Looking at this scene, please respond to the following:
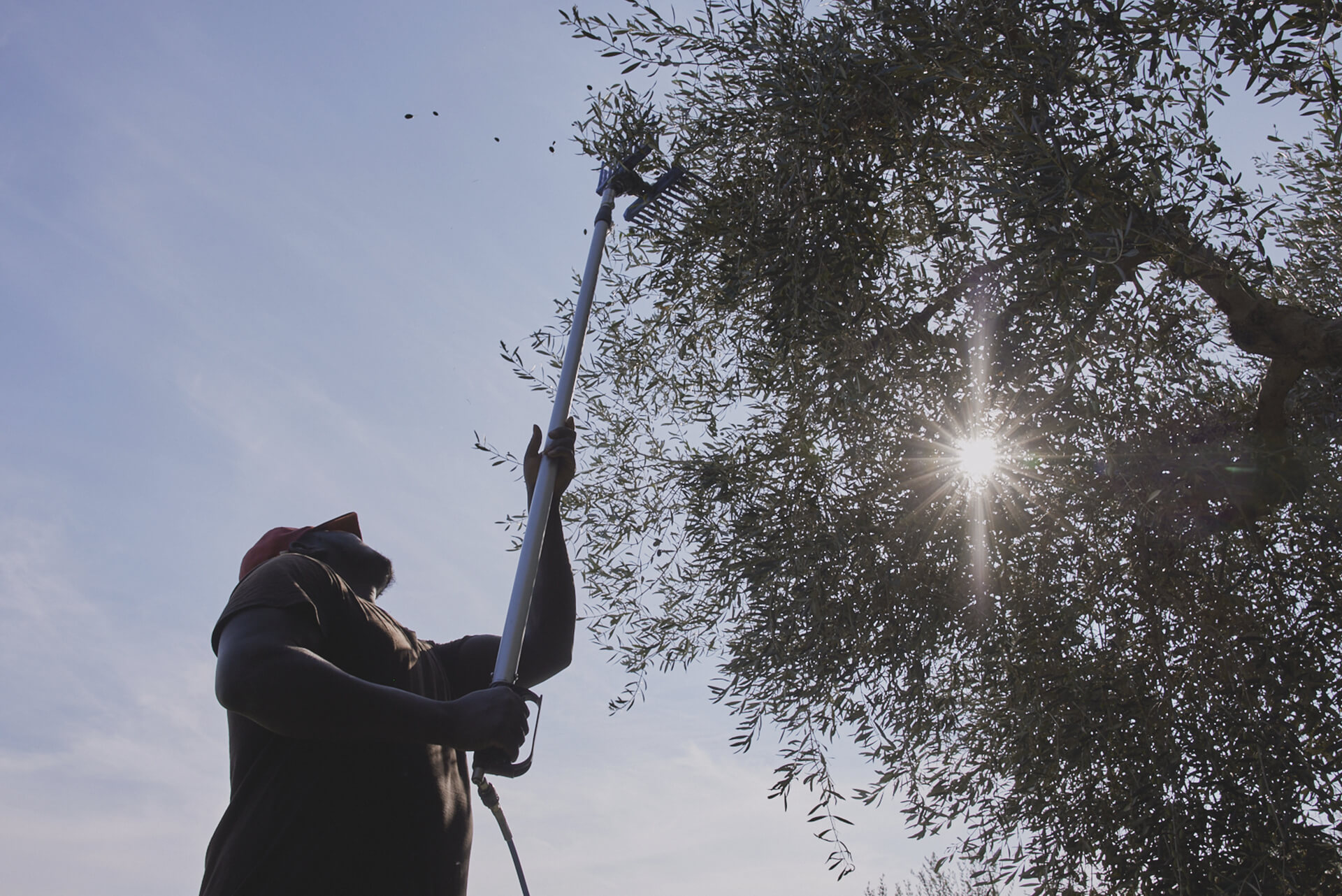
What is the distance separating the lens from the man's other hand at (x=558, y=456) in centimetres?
346

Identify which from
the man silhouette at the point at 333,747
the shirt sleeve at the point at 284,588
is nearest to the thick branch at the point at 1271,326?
the man silhouette at the point at 333,747

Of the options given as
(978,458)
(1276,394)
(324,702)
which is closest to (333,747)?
(324,702)

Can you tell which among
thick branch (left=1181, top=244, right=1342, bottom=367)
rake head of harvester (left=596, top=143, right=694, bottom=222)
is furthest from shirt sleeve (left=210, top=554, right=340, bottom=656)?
thick branch (left=1181, top=244, right=1342, bottom=367)

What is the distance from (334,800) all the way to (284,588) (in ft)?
2.12

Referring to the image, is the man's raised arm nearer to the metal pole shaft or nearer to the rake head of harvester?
the metal pole shaft

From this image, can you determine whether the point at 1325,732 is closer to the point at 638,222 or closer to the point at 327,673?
the point at 638,222

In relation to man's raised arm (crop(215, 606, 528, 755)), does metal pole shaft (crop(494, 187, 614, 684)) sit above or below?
above

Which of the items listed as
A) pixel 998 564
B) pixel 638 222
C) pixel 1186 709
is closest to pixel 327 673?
pixel 638 222

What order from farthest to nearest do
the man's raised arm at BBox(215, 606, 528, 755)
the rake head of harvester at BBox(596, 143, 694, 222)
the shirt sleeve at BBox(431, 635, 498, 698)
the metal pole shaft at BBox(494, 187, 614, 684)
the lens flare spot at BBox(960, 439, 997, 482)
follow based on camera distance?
1. the lens flare spot at BBox(960, 439, 997, 482)
2. the rake head of harvester at BBox(596, 143, 694, 222)
3. the shirt sleeve at BBox(431, 635, 498, 698)
4. the metal pole shaft at BBox(494, 187, 614, 684)
5. the man's raised arm at BBox(215, 606, 528, 755)

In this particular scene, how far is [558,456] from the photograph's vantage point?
136 inches

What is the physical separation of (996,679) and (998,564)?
749mm

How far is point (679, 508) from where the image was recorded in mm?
7102

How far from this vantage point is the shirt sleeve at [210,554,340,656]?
2.52 m

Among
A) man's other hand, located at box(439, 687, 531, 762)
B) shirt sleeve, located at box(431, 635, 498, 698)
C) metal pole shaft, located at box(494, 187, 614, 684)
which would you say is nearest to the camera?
man's other hand, located at box(439, 687, 531, 762)
